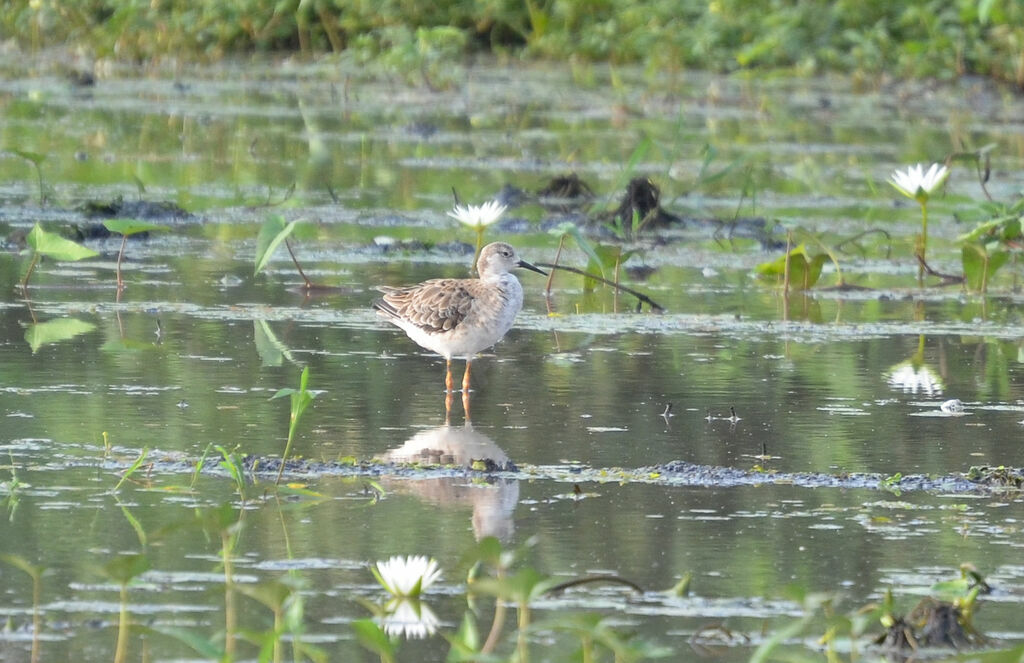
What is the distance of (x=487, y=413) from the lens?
24.1ft

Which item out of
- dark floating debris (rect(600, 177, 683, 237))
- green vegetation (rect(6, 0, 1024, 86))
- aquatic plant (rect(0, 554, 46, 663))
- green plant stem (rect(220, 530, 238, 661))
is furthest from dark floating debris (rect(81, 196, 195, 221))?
green vegetation (rect(6, 0, 1024, 86))

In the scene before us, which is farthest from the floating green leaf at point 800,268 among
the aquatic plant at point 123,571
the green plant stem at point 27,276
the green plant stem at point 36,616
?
the aquatic plant at point 123,571

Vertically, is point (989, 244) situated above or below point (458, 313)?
above

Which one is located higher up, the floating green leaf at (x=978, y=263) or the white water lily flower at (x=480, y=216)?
the white water lily flower at (x=480, y=216)

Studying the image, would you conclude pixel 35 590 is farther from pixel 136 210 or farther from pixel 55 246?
pixel 136 210

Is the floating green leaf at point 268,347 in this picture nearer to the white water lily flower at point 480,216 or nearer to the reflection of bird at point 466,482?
the white water lily flower at point 480,216

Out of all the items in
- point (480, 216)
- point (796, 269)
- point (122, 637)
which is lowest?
point (122, 637)

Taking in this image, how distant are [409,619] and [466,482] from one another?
144cm

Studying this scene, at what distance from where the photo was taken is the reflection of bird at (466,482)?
5.66m

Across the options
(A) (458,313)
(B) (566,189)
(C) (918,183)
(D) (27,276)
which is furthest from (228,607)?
(B) (566,189)

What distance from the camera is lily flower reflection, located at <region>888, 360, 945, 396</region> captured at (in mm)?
7973

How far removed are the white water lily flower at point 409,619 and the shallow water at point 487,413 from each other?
71mm

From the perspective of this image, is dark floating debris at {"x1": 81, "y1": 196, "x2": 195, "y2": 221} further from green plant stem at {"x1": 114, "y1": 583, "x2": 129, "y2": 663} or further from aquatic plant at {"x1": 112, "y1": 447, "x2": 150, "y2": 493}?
green plant stem at {"x1": 114, "y1": 583, "x2": 129, "y2": 663}

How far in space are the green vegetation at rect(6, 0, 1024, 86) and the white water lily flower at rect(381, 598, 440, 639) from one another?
66.1ft
